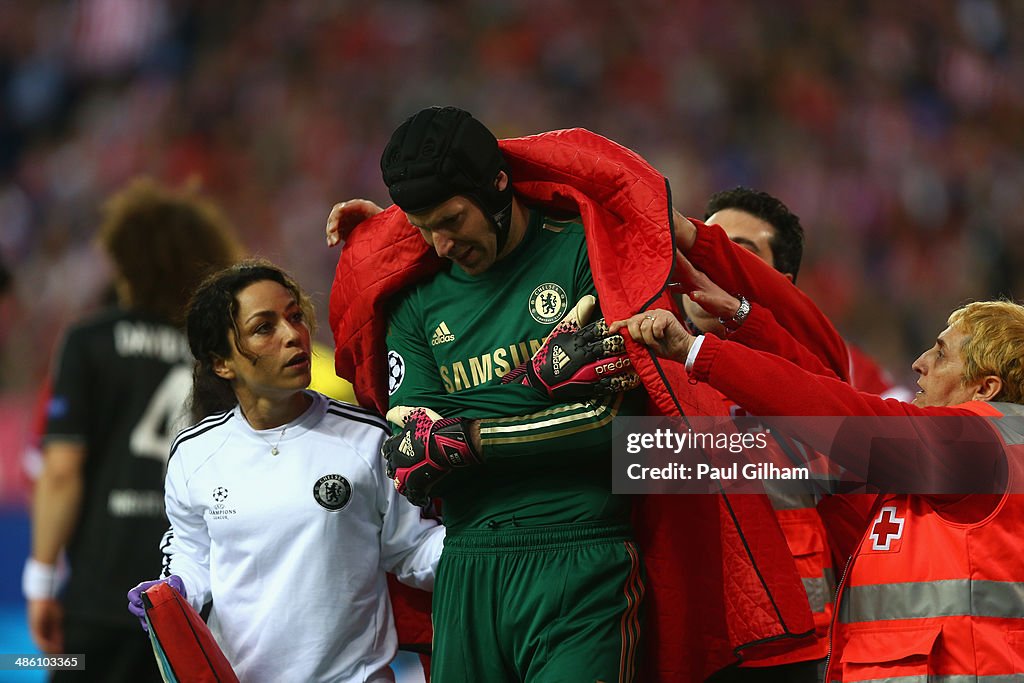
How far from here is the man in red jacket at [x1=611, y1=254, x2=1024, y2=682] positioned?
2.64 metres

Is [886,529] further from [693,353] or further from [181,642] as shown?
[181,642]

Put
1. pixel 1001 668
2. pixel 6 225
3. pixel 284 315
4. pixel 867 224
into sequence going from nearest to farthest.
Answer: pixel 1001 668 → pixel 284 315 → pixel 867 224 → pixel 6 225

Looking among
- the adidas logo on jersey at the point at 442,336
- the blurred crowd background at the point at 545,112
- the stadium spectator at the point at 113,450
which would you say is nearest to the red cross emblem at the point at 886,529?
the adidas logo on jersey at the point at 442,336

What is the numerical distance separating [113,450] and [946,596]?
3.20m

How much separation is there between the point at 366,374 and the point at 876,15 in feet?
32.3

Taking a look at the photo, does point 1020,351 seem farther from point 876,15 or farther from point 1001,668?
point 876,15

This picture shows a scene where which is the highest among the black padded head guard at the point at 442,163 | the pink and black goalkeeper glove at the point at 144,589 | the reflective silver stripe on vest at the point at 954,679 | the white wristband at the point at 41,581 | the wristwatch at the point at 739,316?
the black padded head guard at the point at 442,163

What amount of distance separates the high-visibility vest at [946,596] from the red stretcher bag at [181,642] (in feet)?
5.05

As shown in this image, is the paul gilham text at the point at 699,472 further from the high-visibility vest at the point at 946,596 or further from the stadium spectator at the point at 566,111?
the stadium spectator at the point at 566,111

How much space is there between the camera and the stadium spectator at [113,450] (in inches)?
183

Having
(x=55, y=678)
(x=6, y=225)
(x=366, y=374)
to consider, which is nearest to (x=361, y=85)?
(x=6, y=225)

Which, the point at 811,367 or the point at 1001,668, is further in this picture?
the point at 811,367

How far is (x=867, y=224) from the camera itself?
34.8 ft

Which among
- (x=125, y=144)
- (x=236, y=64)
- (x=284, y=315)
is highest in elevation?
(x=236, y=64)
